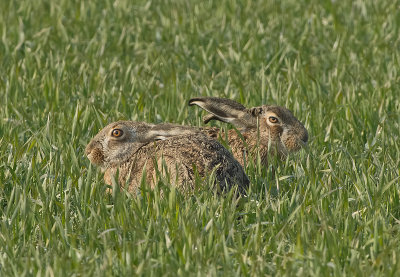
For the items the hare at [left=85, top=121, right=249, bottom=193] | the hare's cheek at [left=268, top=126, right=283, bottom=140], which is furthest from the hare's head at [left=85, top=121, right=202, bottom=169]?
the hare's cheek at [left=268, top=126, right=283, bottom=140]

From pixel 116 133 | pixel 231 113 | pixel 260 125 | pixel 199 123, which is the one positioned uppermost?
pixel 116 133

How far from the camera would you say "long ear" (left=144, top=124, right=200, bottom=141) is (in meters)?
6.07

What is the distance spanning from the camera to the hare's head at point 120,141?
20.2ft

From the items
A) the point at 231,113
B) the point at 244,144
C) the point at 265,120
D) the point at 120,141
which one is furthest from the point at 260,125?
the point at 120,141

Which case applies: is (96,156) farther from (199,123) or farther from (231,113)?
(199,123)

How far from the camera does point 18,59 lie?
9.20m

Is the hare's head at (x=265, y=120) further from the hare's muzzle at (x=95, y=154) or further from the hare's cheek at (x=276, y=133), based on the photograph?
the hare's muzzle at (x=95, y=154)

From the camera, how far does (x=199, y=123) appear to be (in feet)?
24.0

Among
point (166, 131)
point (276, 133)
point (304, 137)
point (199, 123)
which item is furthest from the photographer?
point (199, 123)

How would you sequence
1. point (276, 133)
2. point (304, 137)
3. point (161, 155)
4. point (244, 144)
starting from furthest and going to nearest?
point (276, 133), point (304, 137), point (244, 144), point (161, 155)

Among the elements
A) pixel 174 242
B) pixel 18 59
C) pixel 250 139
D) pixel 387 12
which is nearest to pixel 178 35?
pixel 18 59

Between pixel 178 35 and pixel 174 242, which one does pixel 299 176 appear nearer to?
pixel 174 242

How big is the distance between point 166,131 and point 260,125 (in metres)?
1.06

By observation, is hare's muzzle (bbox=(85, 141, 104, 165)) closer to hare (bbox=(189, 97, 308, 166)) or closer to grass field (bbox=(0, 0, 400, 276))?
grass field (bbox=(0, 0, 400, 276))
